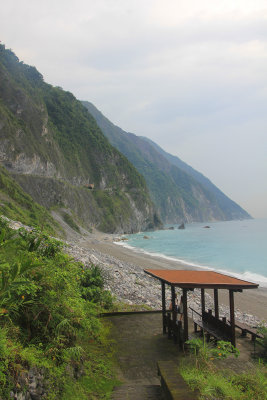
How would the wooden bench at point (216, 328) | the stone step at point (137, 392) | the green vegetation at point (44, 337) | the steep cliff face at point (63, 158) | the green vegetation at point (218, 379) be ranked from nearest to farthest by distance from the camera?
the green vegetation at point (44, 337) → the green vegetation at point (218, 379) → the stone step at point (137, 392) → the wooden bench at point (216, 328) → the steep cliff face at point (63, 158)

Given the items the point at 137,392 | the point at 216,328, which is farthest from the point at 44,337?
the point at 216,328

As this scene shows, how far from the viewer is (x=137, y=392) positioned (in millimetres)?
5145

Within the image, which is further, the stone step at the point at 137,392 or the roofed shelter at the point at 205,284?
the roofed shelter at the point at 205,284

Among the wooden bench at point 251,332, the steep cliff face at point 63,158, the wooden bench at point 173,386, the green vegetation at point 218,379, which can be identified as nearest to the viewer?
the wooden bench at point 173,386

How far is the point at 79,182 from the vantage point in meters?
88.9

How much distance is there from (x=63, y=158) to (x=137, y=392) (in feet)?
274

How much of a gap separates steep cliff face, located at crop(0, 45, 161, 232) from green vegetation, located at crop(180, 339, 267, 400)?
195ft

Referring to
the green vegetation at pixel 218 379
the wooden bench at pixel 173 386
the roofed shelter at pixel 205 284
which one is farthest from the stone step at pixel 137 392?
the roofed shelter at pixel 205 284

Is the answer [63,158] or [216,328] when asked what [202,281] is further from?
[63,158]

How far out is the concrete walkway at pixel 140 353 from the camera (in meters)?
5.21

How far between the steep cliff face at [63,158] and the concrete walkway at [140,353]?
56.3 m

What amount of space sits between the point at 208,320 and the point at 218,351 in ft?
6.76

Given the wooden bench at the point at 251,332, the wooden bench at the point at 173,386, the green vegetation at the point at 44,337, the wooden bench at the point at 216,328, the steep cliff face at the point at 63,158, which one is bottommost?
the wooden bench at the point at 251,332

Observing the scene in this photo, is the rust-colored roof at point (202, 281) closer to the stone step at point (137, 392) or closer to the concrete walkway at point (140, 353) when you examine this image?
the concrete walkway at point (140, 353)
